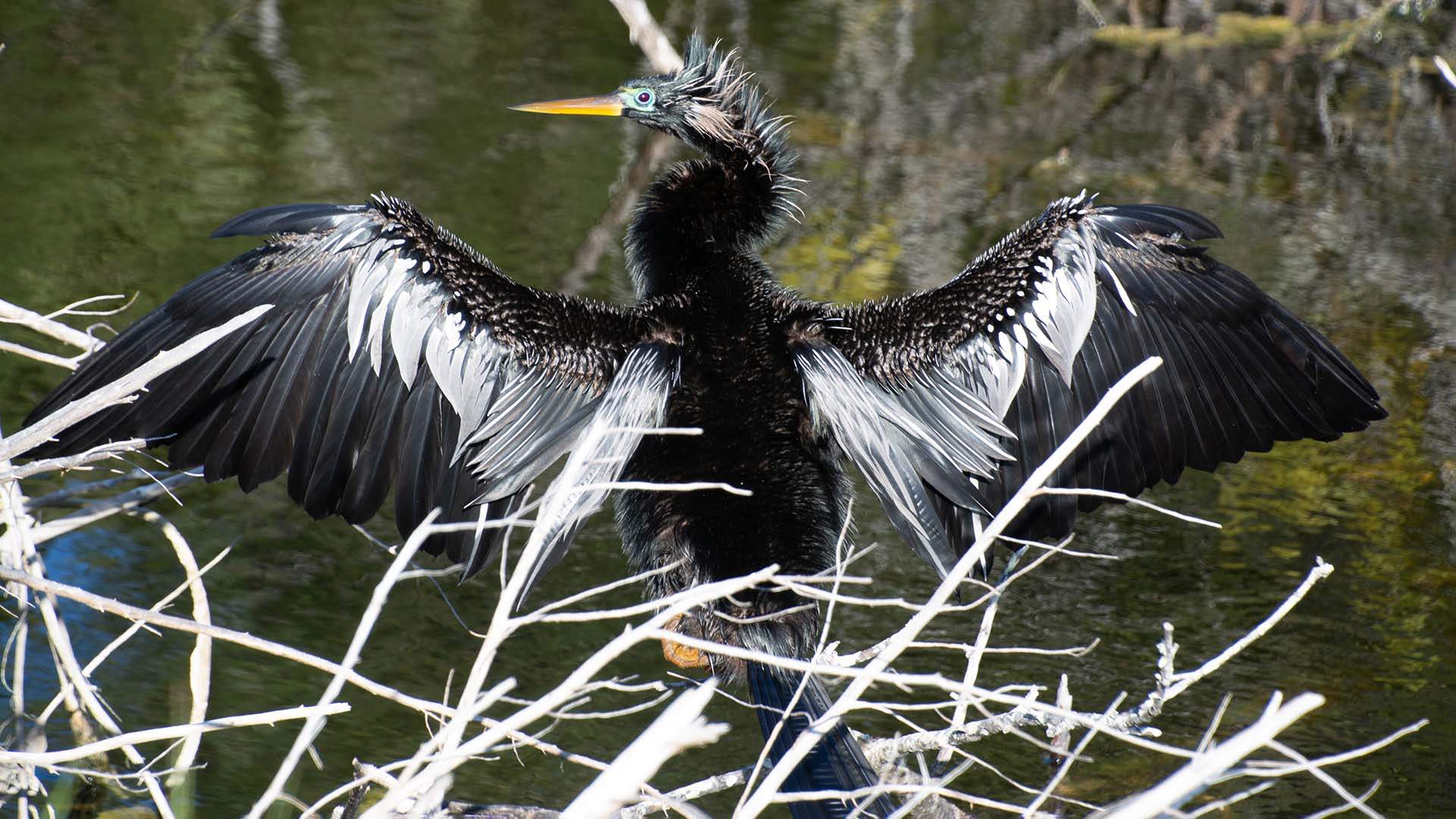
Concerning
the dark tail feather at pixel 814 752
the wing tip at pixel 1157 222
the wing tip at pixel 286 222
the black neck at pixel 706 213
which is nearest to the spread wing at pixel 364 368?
the wing tip at pixel 286 222

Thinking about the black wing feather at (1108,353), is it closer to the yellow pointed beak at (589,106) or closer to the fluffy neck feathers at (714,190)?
the fluffy neck feathers at (714,190)

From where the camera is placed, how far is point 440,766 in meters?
2.11

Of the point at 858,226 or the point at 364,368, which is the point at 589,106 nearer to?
the point at 364,368

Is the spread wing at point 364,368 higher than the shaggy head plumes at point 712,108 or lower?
lower

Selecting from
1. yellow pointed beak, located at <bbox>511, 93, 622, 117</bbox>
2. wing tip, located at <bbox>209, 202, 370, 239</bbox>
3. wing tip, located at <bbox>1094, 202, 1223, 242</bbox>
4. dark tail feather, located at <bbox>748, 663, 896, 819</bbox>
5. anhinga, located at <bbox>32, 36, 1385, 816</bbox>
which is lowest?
dark tail feather, located at <bbox>748, 663, 896, 819</bbox>

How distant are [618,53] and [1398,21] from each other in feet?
19.8

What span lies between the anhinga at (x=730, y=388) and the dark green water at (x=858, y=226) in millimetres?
725

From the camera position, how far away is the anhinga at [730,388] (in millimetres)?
3385

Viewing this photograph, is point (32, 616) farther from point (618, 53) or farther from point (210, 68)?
point (618, 53)

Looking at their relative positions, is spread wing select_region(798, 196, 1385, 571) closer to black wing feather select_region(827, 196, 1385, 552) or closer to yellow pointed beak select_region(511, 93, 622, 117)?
black wing feather select_region(827, 196, 1385, 552)

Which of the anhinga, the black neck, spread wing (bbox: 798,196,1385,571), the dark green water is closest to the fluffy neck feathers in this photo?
the black neck

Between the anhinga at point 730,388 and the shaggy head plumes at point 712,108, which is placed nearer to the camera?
the anhinga at point 730,388

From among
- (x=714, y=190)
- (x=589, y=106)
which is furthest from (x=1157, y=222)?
(x=589, y=106)

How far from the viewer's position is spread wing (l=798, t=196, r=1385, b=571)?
11.7ft
